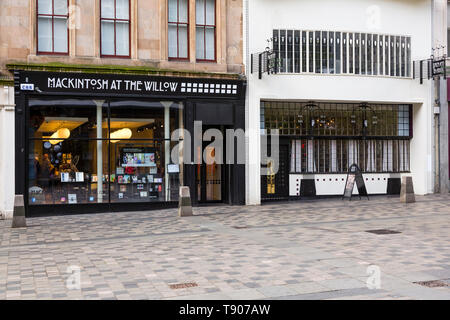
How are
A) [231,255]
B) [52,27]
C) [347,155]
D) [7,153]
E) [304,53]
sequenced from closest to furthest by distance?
[231,255], [7,153], [52,27], [304,53], [347,155]

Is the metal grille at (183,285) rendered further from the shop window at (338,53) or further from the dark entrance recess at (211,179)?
the shop window at (338,53)

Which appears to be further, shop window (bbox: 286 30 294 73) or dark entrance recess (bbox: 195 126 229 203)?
shop window (bbox: 286 30 294 73)

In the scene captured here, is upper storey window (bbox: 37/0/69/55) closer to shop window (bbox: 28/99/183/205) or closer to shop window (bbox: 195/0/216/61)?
shop window (bbox: 28/99/183/205)

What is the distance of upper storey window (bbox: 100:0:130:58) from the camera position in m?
17.2

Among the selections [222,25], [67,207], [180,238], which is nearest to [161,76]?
[222,25]

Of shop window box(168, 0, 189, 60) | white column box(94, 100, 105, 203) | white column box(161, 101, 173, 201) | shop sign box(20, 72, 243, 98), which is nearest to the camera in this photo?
shop sign box(20, 72, 243, 98)

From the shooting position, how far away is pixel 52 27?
1670cm

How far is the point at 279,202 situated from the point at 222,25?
6690 millimetres

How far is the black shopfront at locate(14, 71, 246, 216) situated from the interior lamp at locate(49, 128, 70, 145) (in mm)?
30

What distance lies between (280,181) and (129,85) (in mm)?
6699

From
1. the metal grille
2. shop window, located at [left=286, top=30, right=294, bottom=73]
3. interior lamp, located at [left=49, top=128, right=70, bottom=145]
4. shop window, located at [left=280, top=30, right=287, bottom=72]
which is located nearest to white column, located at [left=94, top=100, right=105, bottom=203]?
interior lamp, located at [left=49, top=128, right=70, bottom=145]

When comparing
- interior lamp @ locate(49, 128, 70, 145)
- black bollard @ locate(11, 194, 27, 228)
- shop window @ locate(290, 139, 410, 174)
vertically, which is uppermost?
interior lamp @ locate(49, 128, 70, 145)

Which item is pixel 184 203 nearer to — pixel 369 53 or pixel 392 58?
pixel 369 53

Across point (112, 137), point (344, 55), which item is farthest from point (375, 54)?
point (112, 137)
